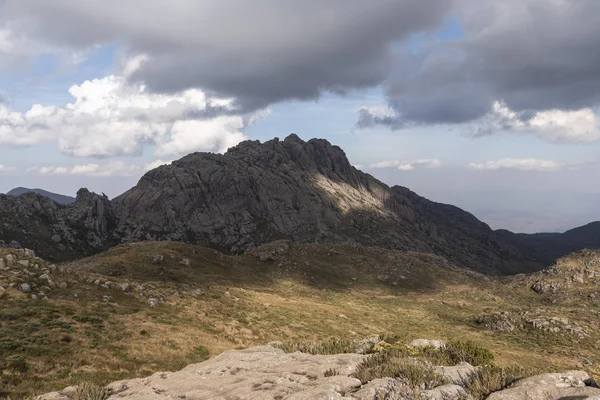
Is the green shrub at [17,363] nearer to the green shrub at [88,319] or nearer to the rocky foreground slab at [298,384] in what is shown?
the green shrub at [88,319]

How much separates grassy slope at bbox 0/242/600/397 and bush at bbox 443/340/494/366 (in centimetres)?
1533

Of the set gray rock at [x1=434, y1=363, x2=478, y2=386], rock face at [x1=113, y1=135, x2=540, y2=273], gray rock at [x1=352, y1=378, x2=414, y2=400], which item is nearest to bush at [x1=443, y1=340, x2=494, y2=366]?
gray rock at [x1=434, y1=363, x2=478, y2=386]

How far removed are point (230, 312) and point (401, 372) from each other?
29201 mm

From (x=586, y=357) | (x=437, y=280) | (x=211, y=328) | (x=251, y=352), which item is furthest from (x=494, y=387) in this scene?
(x=437, y=280)

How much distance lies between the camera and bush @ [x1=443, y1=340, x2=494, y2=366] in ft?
50.6

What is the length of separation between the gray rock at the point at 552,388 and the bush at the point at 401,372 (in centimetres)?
175

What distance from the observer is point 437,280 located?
83.3m

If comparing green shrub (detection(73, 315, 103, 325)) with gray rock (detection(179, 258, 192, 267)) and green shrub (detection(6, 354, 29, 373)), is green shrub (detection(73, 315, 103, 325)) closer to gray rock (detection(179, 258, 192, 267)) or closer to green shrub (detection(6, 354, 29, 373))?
green shrub (detection(6, 354, 29, 373))

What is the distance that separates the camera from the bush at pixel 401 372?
10841mm

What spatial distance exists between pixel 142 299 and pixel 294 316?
17232mm

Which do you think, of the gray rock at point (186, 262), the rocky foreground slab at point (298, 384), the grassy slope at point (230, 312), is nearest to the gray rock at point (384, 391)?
the rocky foreground slab at point (298, 384)

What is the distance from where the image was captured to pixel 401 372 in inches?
461

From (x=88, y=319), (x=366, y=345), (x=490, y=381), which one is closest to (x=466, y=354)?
(x=366, y=345)

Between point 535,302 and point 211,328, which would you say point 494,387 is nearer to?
point 211,328
